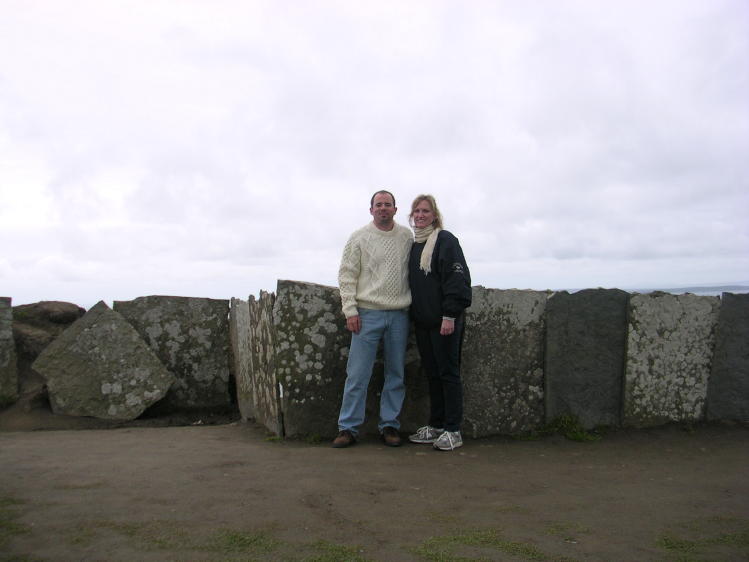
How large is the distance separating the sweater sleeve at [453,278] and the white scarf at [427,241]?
0.26 feet

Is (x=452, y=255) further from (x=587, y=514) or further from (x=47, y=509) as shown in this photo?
(x=47, y=509)

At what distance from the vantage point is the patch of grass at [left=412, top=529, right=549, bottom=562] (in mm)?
2602

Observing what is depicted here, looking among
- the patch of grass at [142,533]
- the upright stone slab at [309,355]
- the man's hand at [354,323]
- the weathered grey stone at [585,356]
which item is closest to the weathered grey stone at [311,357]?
the upright stone slab at [309,355]

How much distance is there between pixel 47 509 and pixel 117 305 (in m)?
4.14

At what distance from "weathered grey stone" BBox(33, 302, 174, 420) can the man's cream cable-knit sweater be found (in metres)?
2.76

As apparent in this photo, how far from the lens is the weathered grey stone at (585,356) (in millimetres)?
5133

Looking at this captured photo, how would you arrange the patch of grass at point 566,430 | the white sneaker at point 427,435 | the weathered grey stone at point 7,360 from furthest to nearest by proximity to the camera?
the weathered grey stone at point 7,360 < the patch of grass at point 566,430 < the white sneaker at point 427,435

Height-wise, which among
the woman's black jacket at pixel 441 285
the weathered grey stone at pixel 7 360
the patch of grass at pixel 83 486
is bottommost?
the patch of grass at pixel 83 486

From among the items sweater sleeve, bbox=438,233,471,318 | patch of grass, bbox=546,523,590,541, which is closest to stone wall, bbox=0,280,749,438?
sweater sleeve, bbox=438,233,471,318

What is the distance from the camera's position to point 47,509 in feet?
9.73

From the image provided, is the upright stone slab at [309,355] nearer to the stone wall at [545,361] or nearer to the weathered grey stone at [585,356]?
the stone wall at [545,361]

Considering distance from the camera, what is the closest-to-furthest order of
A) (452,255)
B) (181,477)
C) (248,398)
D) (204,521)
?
(204,521) → (181,477) → (452,255) → (248,398)

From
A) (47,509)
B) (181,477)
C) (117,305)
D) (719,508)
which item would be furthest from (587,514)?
(117,305)

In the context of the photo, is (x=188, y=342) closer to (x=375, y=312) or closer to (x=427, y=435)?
(x=375, y=312)
